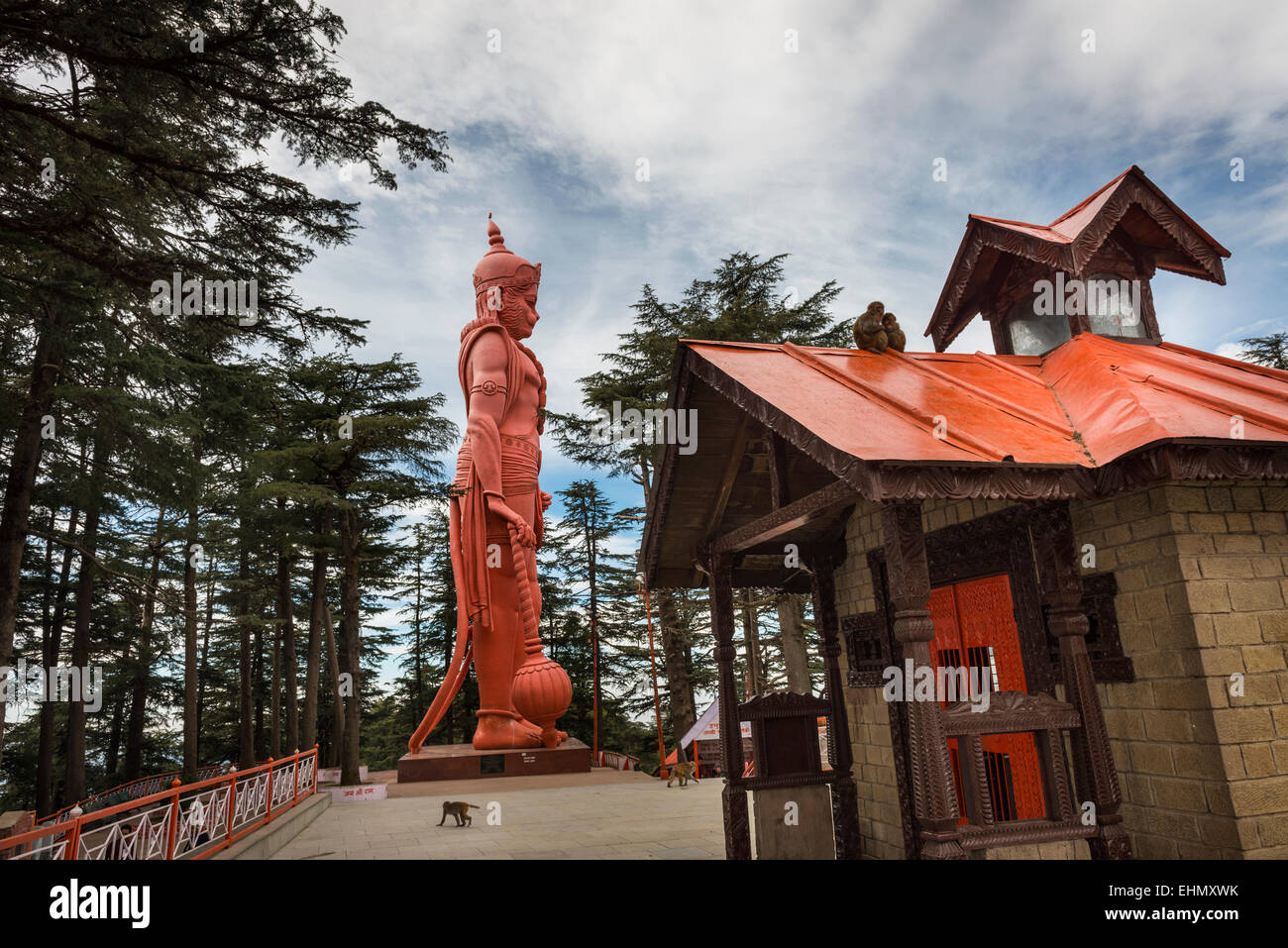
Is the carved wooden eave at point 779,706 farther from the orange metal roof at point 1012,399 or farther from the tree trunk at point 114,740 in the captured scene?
the tree trunk at point 114,740

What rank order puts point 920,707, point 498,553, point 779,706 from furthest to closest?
1. point 498,553
2. point 779,706
3. point 920,707

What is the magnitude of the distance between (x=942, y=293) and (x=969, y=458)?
228 inches

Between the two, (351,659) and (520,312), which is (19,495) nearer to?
(520,312)

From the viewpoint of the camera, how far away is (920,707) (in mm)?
4316

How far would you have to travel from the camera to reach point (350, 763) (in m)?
18.9

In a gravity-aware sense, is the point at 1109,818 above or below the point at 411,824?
above

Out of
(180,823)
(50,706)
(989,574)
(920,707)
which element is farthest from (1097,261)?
(50,706)

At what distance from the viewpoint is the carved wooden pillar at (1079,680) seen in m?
4.68

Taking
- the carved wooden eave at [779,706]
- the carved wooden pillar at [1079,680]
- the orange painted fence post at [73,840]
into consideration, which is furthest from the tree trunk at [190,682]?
the carved wooden pillar at [1079,680]

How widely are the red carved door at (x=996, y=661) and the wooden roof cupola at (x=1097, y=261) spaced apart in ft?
10.9

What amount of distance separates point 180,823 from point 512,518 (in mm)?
8534
